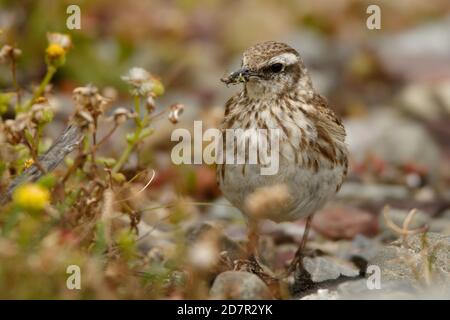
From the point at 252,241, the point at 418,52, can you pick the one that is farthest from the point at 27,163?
the point at 418,52

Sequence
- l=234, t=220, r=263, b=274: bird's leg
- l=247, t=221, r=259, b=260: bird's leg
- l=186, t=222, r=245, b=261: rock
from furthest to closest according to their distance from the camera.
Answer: l=186, t=222, r=245, b=261: rock → l=234, t=220, r=263, b=274: bird's leg → l=247, t=221, r=259, b=260: bird's leg

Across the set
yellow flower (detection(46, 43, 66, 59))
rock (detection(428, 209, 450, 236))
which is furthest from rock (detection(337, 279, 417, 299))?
rock (detection(428, 209, 450, 236))

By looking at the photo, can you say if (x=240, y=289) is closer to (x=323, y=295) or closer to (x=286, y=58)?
(x=323, y=295)

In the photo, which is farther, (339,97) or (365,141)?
(339,97)

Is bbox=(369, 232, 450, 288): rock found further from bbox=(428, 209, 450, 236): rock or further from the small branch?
the small branch

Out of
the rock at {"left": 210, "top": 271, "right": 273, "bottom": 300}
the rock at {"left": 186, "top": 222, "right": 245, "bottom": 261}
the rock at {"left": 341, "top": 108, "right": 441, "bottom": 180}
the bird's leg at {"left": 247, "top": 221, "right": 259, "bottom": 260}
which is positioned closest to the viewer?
the rock at {"left": 210, "top": 271, "right": 273, "bottom": 300}

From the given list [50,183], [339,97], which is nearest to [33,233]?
[50,183]

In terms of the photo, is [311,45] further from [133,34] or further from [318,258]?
[318,258]
